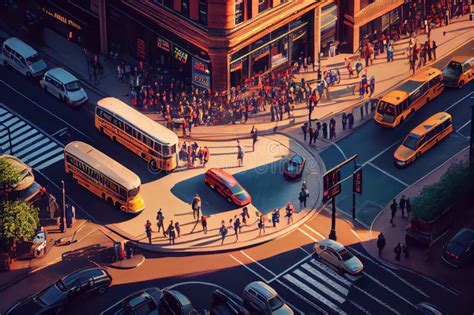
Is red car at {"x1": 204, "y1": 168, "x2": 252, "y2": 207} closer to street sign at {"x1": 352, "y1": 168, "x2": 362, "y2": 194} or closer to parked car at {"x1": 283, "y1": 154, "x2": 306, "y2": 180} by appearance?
parked car at {"x1": 283, "y1": 154, "x2": 306, "y2": 180}

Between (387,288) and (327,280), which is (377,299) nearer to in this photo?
(387,288)

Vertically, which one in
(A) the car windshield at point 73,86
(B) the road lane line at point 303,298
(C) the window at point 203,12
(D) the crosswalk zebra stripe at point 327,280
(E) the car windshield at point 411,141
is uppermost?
(C) the window at point 203,12

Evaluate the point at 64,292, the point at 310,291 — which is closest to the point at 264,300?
the point at 310,291

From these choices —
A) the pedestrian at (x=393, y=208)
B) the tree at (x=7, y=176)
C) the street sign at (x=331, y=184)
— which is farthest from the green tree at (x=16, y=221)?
the pedestrian at (x=393, y=208)

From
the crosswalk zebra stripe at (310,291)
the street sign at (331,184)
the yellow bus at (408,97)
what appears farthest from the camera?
the yellow bus at (408,97)

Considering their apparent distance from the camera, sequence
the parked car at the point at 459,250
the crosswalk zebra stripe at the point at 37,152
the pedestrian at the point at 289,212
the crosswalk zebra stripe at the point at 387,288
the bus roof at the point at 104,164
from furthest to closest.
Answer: the crosswalk zebra stripe at the point at 37,152 < the pedestrian at the point at 289,212 < the bus roof at the point at 104,164 < the parked car at the point at 459,250 < the crosswalk zebra stripe at the point at 387,288

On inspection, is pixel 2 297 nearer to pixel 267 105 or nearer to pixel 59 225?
pixel 59 225

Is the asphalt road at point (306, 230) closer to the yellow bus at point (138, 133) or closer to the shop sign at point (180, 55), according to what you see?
the yellow bus at point (138, 133)
